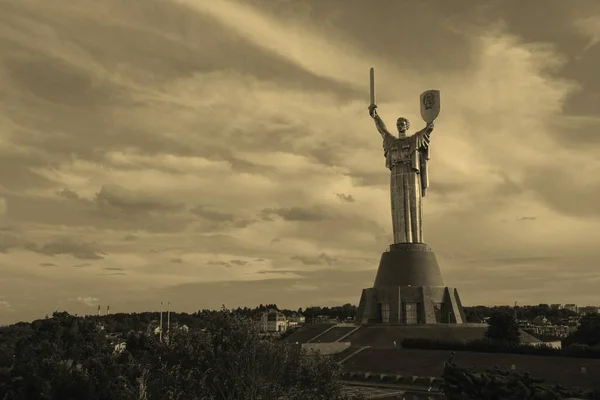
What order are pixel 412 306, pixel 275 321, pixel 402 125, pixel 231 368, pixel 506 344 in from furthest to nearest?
pixel 275 321 → pixel 402 125 → pixel 412 306 → pixel 506 344 → pixel 231 368

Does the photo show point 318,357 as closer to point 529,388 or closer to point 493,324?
point 529,388

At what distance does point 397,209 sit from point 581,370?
1015 inches

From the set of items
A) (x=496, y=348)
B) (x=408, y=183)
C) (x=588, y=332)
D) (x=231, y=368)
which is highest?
(x=408, y=183)

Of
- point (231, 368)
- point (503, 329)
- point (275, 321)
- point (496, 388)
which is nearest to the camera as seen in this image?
point (231, 368)

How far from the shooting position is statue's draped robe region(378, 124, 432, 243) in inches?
2248

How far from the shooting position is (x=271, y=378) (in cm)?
1795

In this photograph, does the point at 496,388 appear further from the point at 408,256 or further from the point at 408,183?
the point at 408,183

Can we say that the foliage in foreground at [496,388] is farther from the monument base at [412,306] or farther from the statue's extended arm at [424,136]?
the statue's extended arm at [424,136]

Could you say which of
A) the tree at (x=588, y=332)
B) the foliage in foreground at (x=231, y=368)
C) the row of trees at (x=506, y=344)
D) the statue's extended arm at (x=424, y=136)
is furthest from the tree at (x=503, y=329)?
the foliage in foreground at (x=231, y=368)

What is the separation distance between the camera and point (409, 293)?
54.0 meters

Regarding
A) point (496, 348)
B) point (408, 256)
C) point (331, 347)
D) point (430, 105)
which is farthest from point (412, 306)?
point (430, 105)

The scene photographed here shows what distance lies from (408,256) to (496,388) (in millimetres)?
35537

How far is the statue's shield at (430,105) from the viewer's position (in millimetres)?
57469

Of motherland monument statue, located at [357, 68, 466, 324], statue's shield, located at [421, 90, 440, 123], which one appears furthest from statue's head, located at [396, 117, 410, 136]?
statue's shield, located at [421, 90, 440, 123]
